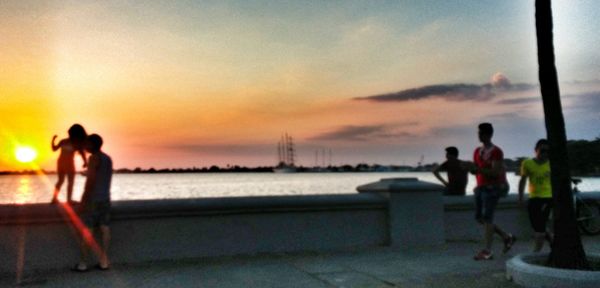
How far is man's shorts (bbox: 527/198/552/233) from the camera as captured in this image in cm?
759

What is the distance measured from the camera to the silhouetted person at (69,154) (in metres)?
7.09

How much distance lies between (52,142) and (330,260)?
4.07m

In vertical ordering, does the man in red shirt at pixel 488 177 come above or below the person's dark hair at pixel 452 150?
below

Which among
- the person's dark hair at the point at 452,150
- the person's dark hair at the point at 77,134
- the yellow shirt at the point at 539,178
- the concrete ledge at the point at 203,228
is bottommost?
the concrete ledge at the point at 203,228

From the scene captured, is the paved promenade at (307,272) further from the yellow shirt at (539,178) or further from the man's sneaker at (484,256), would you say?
the yellow shirt at (539,178)

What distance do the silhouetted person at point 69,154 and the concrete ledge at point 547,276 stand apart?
5.27 meters

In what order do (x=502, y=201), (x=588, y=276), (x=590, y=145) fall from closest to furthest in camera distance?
(x=588, y=276), (x=502, y=201), (x=590, y=145)

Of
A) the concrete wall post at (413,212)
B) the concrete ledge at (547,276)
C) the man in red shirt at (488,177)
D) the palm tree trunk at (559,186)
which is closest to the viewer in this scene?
the concrete ledge at (547,276)

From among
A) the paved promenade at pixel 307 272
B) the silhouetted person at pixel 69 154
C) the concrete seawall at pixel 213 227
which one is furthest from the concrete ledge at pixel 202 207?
the paved promenade at pixel 307 272

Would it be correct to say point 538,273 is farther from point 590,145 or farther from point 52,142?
point 590,145

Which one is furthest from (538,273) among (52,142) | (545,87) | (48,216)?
(52,142)

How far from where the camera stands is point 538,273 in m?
5.66

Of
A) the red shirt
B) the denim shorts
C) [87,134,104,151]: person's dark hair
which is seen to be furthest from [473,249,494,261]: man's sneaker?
[87,134,104,151]: person's dark hair

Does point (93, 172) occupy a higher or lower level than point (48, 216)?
higher
